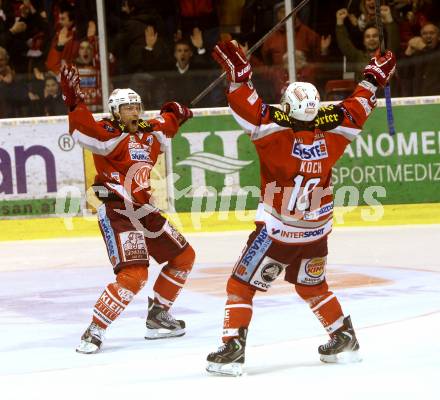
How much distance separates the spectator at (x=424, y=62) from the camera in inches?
447

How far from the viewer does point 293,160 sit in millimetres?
5434

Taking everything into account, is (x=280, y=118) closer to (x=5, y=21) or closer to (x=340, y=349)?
(x=340, y=349)

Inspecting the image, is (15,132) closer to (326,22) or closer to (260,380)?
(326,22)

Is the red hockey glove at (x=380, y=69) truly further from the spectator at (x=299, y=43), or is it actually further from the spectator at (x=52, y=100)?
the spectator at (x=52, y=100)

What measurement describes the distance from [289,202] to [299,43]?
6.02 m

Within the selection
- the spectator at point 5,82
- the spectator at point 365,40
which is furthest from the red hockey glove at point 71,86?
the spectator at point 365,40

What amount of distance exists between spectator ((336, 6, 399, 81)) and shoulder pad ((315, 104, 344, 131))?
227 inches

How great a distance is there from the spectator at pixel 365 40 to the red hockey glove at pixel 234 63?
6.03 metres

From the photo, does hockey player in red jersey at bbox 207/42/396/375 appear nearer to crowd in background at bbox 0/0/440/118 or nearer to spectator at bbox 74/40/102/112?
crowd in background at bbox 0/0/440/118

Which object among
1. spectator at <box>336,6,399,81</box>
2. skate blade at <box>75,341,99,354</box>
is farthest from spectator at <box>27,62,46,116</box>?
skate blade at <box>75,341,99,354</box>

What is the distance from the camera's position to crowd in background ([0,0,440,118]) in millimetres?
11375

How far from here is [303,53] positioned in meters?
11.3

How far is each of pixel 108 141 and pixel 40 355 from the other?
46.2 inches

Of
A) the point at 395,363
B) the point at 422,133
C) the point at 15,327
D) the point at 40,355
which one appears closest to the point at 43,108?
the point at 422,133
